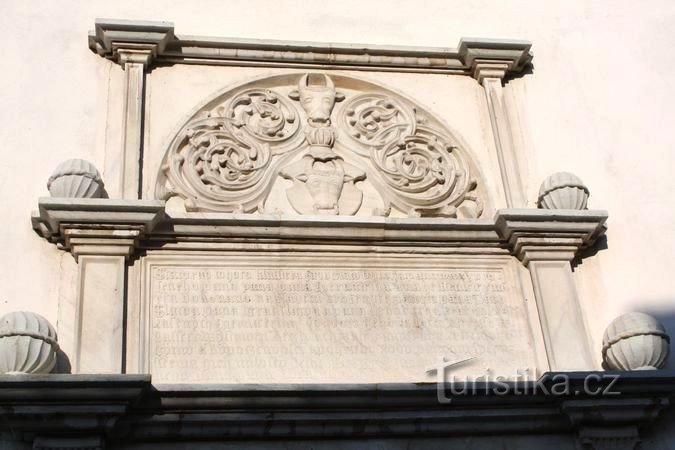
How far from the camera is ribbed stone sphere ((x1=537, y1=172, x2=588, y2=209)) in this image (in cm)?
627

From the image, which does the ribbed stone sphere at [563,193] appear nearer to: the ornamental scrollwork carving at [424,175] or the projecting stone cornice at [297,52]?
the ornamental scrollwork carving at [424,175]

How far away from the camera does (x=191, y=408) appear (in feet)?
17.7

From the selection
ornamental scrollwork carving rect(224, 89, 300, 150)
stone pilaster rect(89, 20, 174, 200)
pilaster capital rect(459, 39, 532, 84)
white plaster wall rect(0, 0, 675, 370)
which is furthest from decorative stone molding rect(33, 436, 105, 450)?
pilaster capital rect(459, 39, 532, 84)

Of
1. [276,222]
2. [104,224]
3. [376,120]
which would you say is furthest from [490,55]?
[104,224]

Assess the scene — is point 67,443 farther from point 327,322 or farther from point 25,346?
point 327,322

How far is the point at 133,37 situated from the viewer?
6.53 metres

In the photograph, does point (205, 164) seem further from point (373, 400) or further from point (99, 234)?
point (373, 400)

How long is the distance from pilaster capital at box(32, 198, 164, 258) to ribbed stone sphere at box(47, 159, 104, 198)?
9cm

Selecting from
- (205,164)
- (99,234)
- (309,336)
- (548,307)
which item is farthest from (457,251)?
(99,234)

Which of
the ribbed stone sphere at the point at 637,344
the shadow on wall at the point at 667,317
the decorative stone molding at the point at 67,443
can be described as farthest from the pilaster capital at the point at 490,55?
the decorative stone molding at the point at 67,443

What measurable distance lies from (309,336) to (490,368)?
0.92m

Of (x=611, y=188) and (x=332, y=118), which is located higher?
(x=332, y=118)

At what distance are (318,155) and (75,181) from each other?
1382mm

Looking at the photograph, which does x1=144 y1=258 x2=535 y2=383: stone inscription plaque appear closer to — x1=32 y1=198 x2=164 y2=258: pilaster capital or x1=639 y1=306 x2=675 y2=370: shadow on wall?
x1=32 y1=198 x2=164 y2=258: pilaster capital
